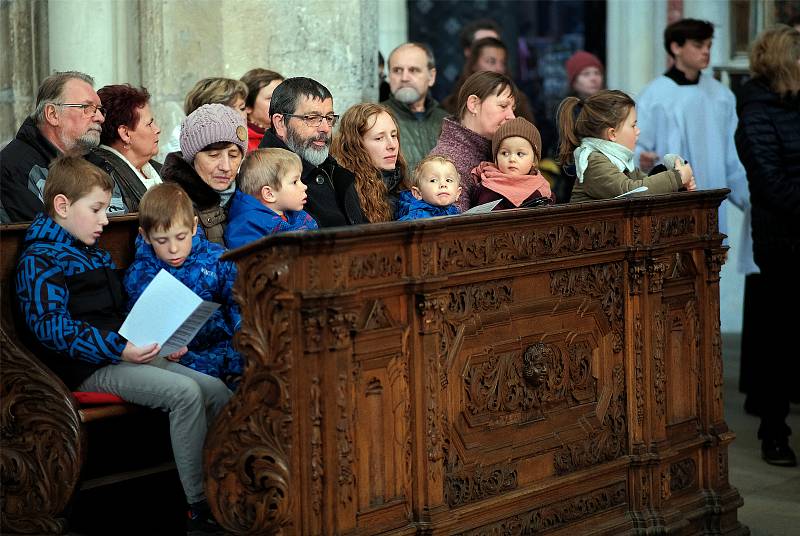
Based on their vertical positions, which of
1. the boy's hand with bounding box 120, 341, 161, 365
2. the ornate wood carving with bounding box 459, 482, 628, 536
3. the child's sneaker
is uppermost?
the boy's hand with bounding box 120, 341, 161, 365

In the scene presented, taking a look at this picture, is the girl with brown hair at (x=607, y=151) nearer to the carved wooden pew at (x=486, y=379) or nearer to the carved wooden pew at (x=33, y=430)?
the carved wooden pew at (x=486, y=379)

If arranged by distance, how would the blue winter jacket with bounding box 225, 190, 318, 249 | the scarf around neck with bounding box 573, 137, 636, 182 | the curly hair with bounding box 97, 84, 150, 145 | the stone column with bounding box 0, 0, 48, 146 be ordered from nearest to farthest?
the blue winter jacket with bounding box 225, 190, 318, 249 < the curly hair with bounding box 97, 84, 150, 145 < the scarf around neck with bounding box 573, 137, 636, 182 < the stone column with bounding box 0, 0, 48, 146

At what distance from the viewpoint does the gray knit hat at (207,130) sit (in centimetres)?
532

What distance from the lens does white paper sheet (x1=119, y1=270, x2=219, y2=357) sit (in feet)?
15.4

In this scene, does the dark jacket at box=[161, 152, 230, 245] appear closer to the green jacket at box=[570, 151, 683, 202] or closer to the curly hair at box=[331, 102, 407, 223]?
the curly hair at box=[331, 102, 407, 223]

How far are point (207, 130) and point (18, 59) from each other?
218 centimetres

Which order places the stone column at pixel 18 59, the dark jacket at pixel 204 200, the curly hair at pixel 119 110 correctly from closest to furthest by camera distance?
1. the dark jacket at pixel 204 200
2. the curly hair at pixel 119 110
3. the stone column at pixel 18 59

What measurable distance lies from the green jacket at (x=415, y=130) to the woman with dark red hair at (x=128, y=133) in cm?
174

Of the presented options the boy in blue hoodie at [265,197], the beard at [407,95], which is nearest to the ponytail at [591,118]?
the beard at [407,95]

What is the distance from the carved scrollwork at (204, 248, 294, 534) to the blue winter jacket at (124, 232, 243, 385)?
0.53 metres

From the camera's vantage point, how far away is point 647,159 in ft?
27.6

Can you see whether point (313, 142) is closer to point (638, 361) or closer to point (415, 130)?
point (638, 361)

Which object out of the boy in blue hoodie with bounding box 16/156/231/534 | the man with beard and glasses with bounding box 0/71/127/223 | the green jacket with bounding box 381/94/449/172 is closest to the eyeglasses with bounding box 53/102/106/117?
the man with beard and glasses with bounding box 0/71/127/223

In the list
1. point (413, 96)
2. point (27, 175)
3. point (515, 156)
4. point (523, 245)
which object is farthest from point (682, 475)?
point (27, 175)
